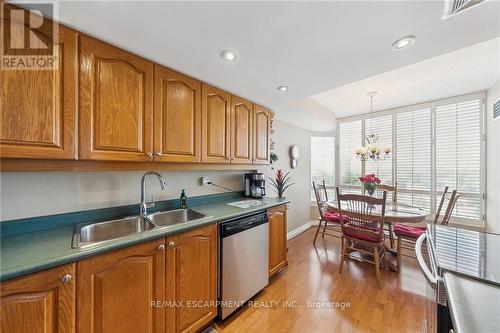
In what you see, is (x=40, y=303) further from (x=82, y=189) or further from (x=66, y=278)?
(x=82, y=189)

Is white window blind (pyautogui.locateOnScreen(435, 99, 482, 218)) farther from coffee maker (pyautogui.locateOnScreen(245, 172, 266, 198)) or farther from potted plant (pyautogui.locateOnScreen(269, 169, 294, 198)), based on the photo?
coffee maker (pyautogui.locateOnScreen(245, 172, 266, 198))

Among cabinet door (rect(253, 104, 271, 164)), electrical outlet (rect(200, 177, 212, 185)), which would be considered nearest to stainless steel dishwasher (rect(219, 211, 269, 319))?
electrical outlet (rect(200, 177, 212, 185))

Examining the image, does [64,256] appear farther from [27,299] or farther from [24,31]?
[24,31]

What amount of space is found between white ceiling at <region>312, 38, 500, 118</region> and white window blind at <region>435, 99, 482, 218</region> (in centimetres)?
33

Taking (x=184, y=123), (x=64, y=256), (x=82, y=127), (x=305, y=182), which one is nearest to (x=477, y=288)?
(x=64, y=256)

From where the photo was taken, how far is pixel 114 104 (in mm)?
1283

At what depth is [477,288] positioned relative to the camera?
2.29ft

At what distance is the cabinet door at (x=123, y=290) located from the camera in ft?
3.22

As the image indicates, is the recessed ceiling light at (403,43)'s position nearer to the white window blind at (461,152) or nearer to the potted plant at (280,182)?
the potted plant at (280,182)

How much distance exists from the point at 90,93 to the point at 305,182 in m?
3.59

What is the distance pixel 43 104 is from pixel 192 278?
4.70ft

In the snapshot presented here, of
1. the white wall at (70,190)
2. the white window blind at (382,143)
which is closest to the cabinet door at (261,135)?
the white wall at (70,190)

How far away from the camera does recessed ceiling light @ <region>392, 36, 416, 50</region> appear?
3.94 feet

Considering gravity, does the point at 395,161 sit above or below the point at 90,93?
below
